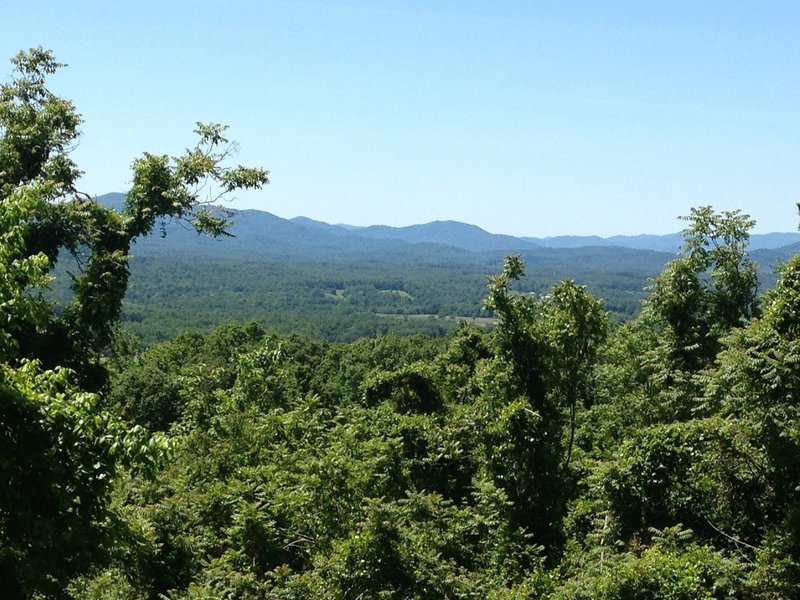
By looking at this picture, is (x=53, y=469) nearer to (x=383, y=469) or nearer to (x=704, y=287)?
(x=383, y=469)

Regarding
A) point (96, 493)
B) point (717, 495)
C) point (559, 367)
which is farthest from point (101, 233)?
point (717, 495)

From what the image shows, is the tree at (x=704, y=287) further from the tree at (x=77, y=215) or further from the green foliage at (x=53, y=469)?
the green foliage at (x=53, y=469)

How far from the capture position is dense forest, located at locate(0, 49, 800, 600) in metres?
6.23

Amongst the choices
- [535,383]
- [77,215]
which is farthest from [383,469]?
[77,215]

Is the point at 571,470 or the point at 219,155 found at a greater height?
the point at 219,155

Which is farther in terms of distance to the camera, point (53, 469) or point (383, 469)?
point (383, 469)

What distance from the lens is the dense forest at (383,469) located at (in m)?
6.23

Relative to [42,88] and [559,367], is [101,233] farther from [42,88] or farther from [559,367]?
[559,367]

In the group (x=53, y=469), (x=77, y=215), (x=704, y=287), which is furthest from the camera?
(x=704, y=287)

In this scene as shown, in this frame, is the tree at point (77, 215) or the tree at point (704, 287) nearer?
the tree at point (77, 215)

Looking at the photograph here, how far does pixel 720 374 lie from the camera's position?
12.1m

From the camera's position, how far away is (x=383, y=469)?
15.8 meters

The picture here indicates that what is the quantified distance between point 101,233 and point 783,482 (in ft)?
41.3

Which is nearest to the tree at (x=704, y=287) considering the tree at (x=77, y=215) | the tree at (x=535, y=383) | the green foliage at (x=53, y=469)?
the tree at (x=535, y=383)
